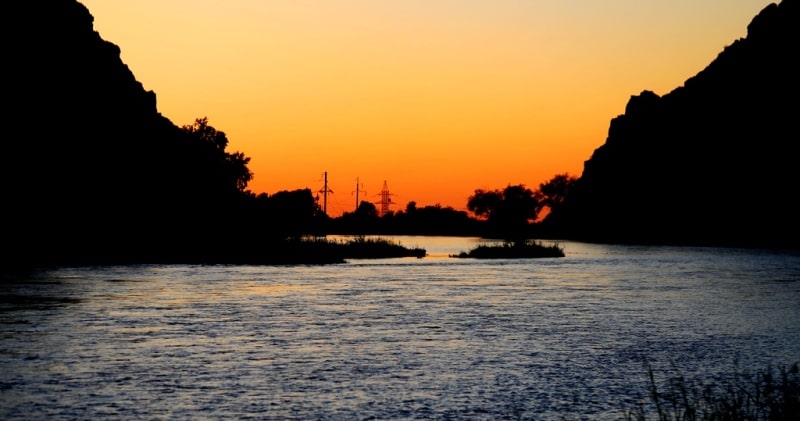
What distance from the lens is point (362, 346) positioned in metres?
26.6

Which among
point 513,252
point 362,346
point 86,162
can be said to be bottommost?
point 362,346

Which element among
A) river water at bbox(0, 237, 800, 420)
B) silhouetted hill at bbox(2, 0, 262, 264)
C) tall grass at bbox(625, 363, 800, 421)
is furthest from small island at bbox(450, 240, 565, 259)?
tall grass at bbox(625, 363, 800, 421)

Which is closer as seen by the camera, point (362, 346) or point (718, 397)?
point (718, 397)

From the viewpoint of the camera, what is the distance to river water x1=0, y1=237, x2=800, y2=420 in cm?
1828

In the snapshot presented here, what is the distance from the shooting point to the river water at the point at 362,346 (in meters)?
18.3

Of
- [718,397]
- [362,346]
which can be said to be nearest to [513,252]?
[362,346]

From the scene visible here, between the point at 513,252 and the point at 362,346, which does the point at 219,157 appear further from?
the point at 362,346

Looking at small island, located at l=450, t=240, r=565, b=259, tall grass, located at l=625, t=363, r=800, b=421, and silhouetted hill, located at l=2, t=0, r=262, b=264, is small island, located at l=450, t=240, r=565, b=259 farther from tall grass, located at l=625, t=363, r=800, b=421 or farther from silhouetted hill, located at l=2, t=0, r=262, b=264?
tall grass, located at l=625, t=363, r=800, b=421

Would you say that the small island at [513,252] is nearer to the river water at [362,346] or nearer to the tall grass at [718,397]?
the river water at [362,346]

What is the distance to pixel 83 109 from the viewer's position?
114000mm

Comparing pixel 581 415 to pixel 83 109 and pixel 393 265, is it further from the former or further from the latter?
pixel 83 109

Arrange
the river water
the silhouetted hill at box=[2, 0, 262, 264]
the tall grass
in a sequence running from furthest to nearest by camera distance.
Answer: the silhouetted hill at box=[2, 0, 262, 264], the river water, the tall grass

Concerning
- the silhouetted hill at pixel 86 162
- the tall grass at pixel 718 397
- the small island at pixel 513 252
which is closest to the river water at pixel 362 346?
the tall grass at pixel 718 397

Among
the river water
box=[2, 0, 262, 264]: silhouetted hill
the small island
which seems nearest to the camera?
the river water
